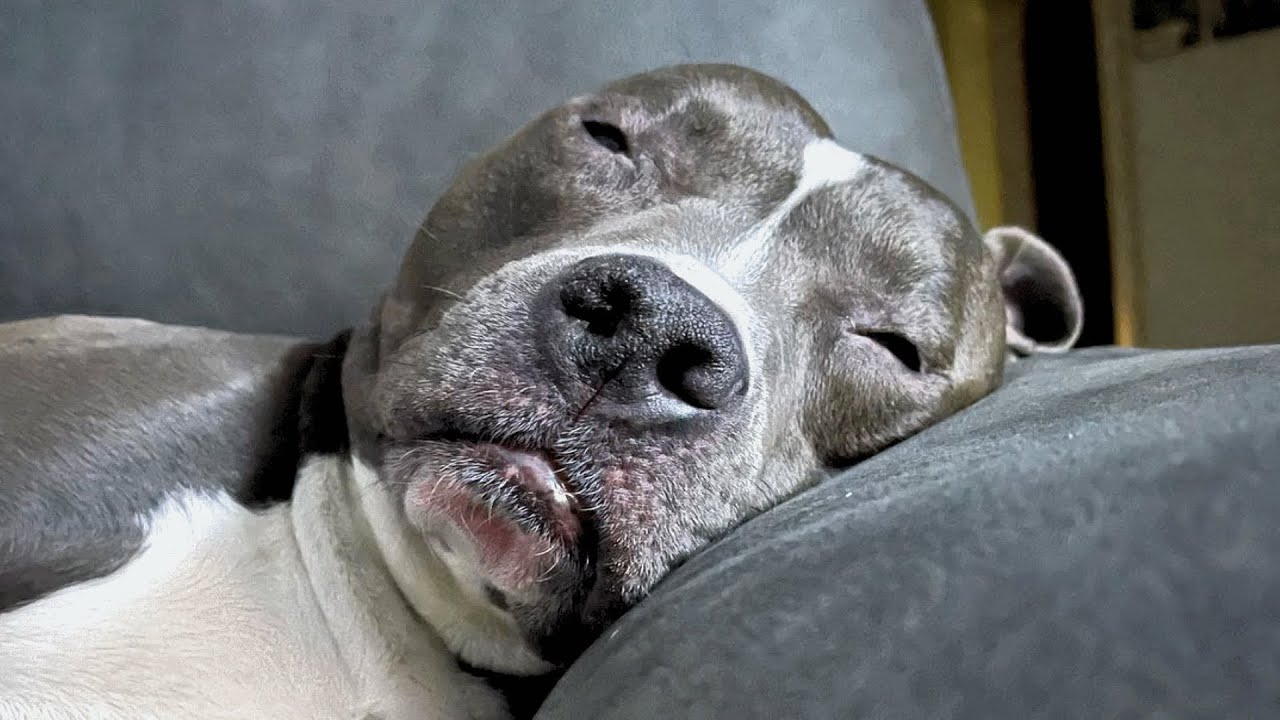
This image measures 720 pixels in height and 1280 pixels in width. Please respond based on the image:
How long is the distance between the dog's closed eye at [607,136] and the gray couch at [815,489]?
0.50 metres

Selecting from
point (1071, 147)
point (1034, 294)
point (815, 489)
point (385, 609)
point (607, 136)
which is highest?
point (607, 136)

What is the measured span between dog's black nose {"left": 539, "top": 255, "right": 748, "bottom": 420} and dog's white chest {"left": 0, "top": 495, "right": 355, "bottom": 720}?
493mm

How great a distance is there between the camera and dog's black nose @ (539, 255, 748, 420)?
1016mm

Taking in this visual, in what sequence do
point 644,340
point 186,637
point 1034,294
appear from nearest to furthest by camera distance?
point 644,340, point 186,637, point 1034,294

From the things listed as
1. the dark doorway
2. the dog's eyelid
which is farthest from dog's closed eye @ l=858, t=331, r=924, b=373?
the dark doorway

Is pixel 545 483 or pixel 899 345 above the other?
pixel 545 483

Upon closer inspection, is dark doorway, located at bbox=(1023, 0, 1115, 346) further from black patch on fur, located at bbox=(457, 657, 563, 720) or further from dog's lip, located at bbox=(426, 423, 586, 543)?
dog's lip, located at bbox=(426, 423, 586, 543)

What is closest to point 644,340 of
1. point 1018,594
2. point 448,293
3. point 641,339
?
point 641,339

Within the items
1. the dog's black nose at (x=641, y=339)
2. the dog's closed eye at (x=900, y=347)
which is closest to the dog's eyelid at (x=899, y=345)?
the dog's closed eye at (x=900, y=347)

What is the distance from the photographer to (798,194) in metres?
1.49

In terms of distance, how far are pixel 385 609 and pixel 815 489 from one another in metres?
0.56

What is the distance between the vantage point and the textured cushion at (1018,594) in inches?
23.8

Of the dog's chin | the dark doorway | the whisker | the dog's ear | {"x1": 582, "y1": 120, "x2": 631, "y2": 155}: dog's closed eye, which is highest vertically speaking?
{"x1": 582, "y1": 120, "x2": 631, "y2": 155}: dog's closed eye

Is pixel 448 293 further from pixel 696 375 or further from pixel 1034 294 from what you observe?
pixel 1034 294
